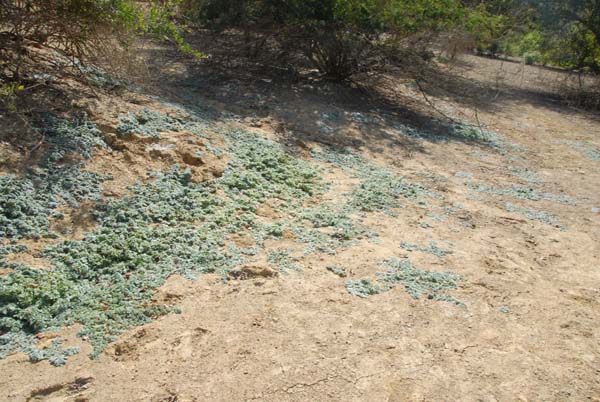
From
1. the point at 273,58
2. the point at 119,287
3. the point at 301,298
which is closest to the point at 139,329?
the point at 119,287

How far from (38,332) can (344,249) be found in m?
1.82

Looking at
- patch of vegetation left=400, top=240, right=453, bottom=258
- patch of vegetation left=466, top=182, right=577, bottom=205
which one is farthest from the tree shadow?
patch of vegetation left=400, top=240, right=453, bottom=258

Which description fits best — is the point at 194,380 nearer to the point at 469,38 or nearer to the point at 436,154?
the point at 436,154

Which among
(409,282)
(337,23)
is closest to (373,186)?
(409,282)

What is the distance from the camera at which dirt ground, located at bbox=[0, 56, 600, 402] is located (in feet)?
7.23

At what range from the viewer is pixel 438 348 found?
2.55 m

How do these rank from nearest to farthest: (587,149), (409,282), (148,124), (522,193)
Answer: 1. (409,282)
2. (148,124)
3. (522,193)
4. (587,149)

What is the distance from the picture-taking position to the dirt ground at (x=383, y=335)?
7.23ft

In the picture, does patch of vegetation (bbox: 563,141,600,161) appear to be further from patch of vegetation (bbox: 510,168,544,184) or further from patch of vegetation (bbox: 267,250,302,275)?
patch of vegetation (bbox: 267,250,302,275)

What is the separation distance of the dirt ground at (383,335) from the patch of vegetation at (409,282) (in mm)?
62

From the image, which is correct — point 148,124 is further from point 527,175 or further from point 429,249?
point 527,175

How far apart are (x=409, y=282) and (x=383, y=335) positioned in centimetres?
56

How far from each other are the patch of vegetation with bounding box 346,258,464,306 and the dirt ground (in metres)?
0.06

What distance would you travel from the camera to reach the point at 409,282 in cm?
307
